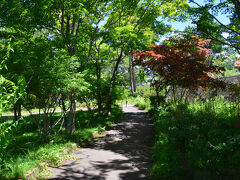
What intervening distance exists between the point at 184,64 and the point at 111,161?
5.55 meters

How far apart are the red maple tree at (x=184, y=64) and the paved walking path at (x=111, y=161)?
3.25 meters

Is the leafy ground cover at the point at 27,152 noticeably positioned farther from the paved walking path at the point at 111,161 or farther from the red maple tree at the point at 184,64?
the red maple tree at the point at 184,64

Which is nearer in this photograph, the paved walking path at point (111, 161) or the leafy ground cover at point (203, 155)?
the leafy ground cover at point (203, 155)

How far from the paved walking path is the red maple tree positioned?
10.7ft

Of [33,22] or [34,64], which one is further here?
[33,22]

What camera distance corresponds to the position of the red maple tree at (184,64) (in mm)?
8250

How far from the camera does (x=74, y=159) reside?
5332 millimetres

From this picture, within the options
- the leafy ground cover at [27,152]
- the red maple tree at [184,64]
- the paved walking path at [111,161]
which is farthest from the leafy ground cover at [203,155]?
the red maple tree at [184,64]

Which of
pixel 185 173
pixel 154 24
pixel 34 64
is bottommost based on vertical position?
pixel 185 173

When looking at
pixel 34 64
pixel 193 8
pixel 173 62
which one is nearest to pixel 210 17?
pixel 193 8

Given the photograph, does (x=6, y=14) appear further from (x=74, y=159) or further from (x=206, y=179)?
(x=206, y=179)

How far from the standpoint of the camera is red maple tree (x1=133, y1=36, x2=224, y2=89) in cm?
825

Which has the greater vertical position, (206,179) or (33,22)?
(33,22)

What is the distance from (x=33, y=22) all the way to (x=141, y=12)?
21.9ft
